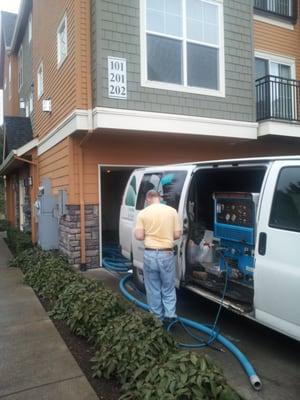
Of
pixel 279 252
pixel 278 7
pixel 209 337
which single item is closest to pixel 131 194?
pixel 209 337

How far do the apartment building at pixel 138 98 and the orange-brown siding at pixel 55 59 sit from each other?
0.03m

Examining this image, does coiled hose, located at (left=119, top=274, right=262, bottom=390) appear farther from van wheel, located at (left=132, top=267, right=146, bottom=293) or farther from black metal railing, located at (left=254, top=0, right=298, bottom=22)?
black metal railing, located at (left=254, top=0, right=298, bottom=22)

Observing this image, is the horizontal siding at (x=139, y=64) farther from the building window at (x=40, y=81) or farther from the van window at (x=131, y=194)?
the building window at (x=40, y=81)

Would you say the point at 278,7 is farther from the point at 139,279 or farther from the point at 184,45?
the point at 139,279

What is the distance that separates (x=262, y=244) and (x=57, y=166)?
748 cm

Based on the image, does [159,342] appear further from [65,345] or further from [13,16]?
[13,16]

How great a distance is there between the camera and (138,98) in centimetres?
882

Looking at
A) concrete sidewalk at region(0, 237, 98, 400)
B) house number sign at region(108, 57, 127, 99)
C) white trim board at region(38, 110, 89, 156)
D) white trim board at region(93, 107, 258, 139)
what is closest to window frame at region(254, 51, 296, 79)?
white trim board at region(93, 107, 258, 139)

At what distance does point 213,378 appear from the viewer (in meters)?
3.34

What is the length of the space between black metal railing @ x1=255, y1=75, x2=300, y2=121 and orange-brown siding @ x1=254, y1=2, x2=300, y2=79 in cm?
115

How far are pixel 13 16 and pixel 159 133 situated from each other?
1935cm

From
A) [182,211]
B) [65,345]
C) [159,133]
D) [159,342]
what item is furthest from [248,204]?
[159,133]

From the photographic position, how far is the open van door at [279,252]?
12.9 ft

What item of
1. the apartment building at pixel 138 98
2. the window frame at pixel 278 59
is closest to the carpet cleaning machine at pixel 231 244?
the apartment building at pixel 138 98
